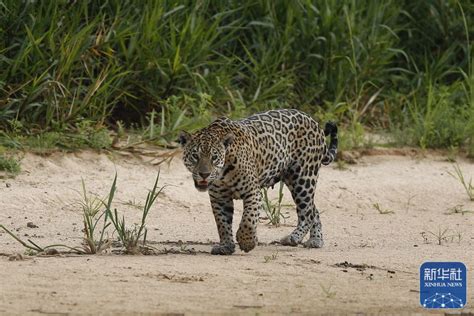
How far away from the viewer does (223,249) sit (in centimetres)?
952

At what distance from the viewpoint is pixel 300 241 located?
402 inches

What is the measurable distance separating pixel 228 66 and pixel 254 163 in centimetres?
380

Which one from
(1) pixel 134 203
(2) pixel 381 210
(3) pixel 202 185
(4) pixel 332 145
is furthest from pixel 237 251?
(2) pixel 381 210

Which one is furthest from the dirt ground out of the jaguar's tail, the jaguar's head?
the jaguar's tail

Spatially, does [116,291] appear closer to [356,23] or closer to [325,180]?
[325,180]

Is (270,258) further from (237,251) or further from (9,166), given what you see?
(9,166)

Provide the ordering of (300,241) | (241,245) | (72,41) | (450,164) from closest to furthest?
(241,245) → (300,241) → (72,41) → (450,164)

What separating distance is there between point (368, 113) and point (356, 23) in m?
0.91

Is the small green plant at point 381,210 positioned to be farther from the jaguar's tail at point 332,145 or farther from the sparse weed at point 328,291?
the sparse weed at point 328,291

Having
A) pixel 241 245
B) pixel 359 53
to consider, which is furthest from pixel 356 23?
pixel 241 245

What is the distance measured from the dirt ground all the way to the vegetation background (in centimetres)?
41

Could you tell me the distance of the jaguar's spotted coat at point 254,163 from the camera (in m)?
9.28

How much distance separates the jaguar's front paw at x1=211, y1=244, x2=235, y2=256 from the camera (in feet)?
31.2

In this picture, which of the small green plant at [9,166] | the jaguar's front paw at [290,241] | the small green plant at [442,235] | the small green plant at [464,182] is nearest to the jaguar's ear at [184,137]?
the jaguar's front paw at [290,241]
